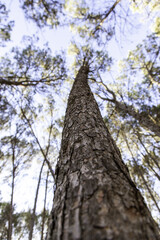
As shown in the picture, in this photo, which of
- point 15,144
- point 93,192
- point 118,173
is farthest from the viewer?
point 15,144

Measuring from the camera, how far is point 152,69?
10.4m

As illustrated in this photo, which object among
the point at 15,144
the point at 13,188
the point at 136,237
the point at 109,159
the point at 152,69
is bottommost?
the point at 136,237

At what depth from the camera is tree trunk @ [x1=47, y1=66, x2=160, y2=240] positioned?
16.3 inches

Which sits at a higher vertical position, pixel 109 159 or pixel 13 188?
pixel 13 188

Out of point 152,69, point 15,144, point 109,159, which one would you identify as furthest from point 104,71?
point 109,159

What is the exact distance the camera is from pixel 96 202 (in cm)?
52

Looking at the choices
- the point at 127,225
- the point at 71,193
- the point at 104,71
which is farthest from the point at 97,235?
the point at 104,71

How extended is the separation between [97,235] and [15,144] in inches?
325

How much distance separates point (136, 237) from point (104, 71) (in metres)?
8.72

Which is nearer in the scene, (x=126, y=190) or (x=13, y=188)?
(x=126, y=190)

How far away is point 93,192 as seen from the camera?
0.57 metres

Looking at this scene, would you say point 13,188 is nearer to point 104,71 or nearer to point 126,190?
point 126,190

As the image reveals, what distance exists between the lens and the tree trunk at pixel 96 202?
41 centimetres

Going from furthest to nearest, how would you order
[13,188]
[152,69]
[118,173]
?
[152,69], [13,188], [118,173]
